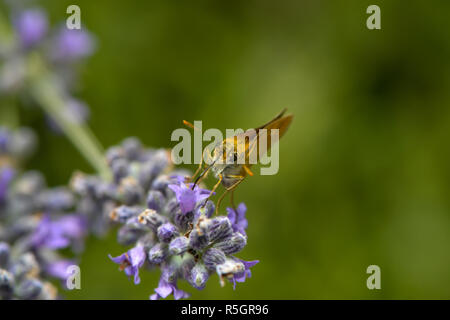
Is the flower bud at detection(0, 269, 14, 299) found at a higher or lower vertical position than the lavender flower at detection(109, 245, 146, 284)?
lower

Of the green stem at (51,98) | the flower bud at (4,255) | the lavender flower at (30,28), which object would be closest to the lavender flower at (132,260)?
the flower bud at (4,255)

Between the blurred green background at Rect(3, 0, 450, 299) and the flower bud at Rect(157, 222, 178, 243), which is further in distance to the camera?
the blurred green background at Rect(3, 0, 450, 299)

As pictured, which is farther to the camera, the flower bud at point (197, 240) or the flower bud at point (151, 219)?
the flower bud at point (151, 219)

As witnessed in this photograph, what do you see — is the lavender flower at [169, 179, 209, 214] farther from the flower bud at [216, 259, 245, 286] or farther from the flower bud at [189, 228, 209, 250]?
the flower bud at [216, 259, 245, 286]

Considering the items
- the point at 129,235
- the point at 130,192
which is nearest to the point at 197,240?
the point at 129,235

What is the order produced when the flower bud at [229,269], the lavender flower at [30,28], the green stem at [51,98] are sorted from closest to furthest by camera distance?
the flower bud at [229,269] → the green stem at [51,98] → the lavender flower at [30,28]

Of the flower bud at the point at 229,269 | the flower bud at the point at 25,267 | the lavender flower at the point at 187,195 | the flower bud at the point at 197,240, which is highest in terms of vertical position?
the lavender flower at the point at 187,195

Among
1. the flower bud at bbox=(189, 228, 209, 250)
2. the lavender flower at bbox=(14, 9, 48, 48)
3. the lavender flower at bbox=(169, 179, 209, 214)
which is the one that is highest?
the lavender flower at bbox=(14, 9, 48, 48)

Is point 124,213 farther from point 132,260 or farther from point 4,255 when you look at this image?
point 4,255

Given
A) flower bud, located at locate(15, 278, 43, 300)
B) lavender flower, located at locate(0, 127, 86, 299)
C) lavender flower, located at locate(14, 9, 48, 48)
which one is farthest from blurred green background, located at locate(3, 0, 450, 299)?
flower bud, located at locate(15, 278, 43, 300)

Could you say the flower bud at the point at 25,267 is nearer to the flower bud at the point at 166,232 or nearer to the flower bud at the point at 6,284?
the flower bud at the point at 6,284
